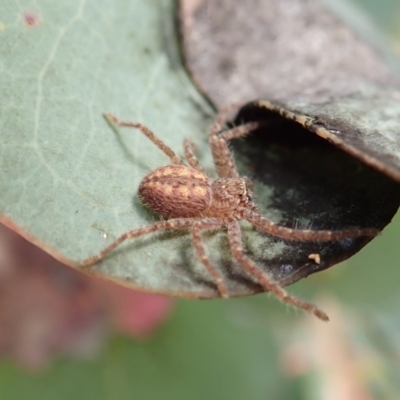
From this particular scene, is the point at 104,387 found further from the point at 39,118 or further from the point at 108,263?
the point at 39,118

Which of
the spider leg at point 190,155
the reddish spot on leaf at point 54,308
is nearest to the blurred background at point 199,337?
the reddish spot on leaf at point 54,308

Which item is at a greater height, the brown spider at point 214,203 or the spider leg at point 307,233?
the spider leg at point 307,233

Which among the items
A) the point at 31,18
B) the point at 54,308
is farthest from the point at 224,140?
the point at 54,308

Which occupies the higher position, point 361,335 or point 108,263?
point 108,263

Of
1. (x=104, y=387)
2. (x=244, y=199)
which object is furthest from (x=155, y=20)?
(x=104, y=387)

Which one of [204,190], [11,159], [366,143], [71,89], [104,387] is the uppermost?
[366,143]

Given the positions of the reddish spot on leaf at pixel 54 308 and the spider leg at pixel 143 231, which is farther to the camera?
the reddish spot on leaf at pixel 54 308

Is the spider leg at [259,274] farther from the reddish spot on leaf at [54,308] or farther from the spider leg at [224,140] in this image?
the reddish spot on leaf at [54,308]
